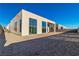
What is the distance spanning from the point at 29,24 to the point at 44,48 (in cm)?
227

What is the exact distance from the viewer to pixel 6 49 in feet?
37.8

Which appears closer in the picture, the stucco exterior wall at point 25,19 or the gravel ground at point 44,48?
the gravel ground at point 44,48

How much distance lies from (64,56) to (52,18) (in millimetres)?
2680

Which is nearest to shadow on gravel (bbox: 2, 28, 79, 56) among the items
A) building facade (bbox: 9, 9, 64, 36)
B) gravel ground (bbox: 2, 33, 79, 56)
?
gravel ground (bbox: 2, 33, 79, 56)

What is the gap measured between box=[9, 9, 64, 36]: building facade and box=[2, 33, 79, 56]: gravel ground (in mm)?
914

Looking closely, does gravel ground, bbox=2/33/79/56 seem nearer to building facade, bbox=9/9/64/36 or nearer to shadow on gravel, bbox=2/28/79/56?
shadow on gravel, bbox=2/28/79/56

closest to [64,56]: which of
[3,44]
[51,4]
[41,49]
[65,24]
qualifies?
[41,49]

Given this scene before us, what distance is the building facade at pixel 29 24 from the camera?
472 inches

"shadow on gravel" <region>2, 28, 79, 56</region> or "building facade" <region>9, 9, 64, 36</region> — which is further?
"building facade" <region>9, 9, 64, 36</region>

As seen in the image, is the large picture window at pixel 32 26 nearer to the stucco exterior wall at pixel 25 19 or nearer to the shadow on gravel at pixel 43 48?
the stucco exterior wall at pixel 25 19

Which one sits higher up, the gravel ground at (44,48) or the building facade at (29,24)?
the building facade at (29,24)

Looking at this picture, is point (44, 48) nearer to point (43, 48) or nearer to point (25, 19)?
point (43, 48)

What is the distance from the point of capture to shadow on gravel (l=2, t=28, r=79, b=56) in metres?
11.0

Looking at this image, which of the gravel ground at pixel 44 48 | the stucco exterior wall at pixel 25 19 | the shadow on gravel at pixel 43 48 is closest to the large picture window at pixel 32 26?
the stucco exterior wall at pixel 25 19
